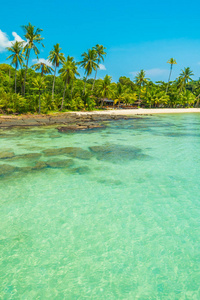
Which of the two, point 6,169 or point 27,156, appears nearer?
point 6,169

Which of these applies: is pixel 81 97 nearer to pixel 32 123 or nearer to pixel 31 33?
pixel 31 33

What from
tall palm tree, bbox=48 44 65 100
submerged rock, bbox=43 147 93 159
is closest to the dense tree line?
tall palm tree, bbox=48 44 65 100

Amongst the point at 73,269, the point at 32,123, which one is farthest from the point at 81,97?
the point at 73,269

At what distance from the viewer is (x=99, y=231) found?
5227 millimetres

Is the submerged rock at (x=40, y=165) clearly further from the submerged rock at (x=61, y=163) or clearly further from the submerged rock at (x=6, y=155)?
the submerged rock at (x=6, y=155)

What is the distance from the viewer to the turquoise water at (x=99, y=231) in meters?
3.70

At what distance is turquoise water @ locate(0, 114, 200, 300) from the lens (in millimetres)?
3695

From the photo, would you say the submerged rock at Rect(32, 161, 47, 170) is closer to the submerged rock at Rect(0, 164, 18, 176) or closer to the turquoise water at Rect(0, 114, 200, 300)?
the turquoise water at Rect(0, 114, 200, 300)

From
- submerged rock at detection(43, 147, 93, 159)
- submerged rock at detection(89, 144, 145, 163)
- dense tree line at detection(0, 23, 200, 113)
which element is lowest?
submerged rock at detection(43, 147, 93, 159)

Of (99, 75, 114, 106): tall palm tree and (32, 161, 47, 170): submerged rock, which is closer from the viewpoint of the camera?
(32, 161, 47, 170): submerged rock

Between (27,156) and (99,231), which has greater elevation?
(27,156)

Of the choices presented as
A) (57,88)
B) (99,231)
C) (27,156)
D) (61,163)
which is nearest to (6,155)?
(27,156)

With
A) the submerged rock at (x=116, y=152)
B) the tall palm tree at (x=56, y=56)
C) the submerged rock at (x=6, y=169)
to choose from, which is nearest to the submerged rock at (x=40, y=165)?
the submerged rock at (x=6, y=169)

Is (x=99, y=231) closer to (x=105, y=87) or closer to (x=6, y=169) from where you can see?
(x=6, y=169)
